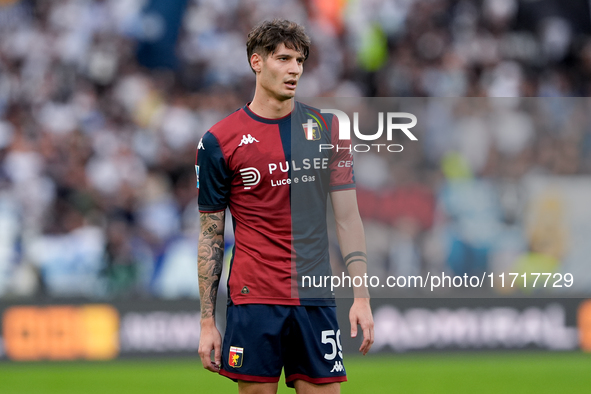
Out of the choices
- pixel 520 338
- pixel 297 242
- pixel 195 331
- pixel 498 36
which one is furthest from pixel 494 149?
pixel 498 36

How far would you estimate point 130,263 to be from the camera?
934 centimetres

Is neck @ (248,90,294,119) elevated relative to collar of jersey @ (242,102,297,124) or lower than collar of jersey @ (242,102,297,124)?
elevated

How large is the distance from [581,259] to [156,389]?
4.29m

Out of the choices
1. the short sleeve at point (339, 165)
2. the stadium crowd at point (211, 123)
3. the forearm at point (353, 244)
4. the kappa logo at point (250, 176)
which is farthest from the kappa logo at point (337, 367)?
the stadium crowd at point (211, 123)

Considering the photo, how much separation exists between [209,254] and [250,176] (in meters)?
0.44

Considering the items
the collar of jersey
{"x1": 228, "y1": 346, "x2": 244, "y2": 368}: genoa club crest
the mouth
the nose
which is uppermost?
the nose

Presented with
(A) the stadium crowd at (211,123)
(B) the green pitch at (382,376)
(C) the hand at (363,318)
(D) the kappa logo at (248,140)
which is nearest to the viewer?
(C) the hand at (363,318)

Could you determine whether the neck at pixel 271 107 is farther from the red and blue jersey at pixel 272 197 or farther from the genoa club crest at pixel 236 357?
the genoa club crest at pixel 236 357

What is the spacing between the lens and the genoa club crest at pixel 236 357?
3.88 meters

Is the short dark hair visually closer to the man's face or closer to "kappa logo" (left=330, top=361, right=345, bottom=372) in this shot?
the man's face

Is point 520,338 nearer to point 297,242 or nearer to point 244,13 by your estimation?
point 297,242

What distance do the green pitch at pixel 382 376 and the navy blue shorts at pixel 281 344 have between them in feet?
13.4

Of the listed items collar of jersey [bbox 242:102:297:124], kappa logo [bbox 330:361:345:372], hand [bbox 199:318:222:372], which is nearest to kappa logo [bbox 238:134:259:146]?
collar of jersey [bbox 242:102:297:124]

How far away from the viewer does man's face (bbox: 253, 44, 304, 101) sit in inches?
152
